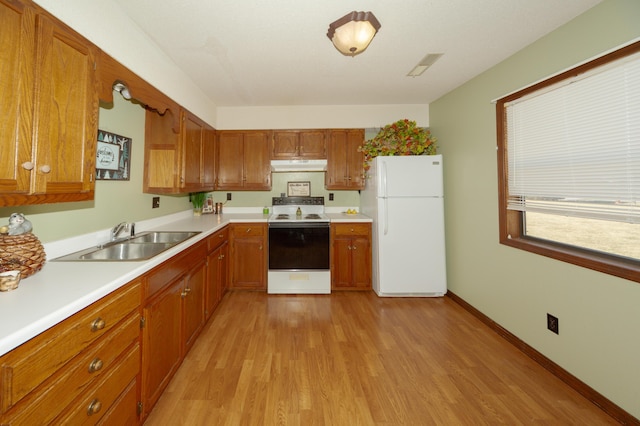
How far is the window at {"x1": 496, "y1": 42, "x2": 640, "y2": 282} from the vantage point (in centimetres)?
152

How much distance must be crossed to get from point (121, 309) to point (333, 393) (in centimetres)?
133

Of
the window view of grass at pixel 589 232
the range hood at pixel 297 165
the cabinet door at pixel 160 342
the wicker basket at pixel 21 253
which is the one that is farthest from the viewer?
the range hood at pixel 297 165

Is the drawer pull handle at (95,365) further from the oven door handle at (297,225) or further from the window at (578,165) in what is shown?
the window at (578,165)

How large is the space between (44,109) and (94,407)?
1256 millimetres

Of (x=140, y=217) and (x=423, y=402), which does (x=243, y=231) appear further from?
(x=423, y=402)

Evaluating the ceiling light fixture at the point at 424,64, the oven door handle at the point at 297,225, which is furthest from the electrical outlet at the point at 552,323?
the ceiling light fixture at the point at 424,64

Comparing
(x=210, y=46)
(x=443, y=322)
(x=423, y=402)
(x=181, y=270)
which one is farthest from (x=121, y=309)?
(x=443, y=322)

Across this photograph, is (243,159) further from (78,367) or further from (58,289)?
(78,367)

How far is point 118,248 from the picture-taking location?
1959 millimetres

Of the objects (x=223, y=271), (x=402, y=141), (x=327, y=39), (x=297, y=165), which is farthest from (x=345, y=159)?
(x=223, y=271)

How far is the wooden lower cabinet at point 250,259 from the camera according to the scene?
3342mm

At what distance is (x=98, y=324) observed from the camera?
1.08 meters

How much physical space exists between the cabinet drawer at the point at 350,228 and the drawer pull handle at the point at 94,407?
102 inches

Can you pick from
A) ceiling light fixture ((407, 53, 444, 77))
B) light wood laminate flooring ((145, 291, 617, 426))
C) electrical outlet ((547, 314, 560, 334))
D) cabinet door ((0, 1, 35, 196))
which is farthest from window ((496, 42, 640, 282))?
cabinet door ((0, 1, 35, 196))
